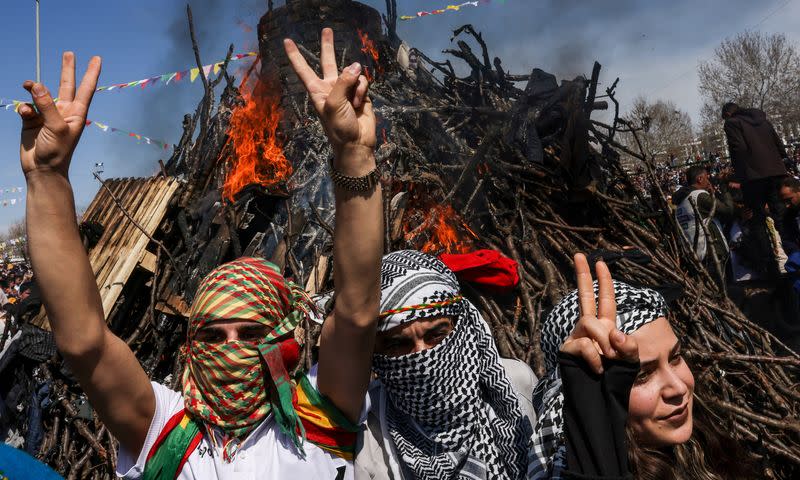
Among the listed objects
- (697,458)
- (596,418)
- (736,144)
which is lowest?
(697,458)

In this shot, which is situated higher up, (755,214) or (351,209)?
(755,214)

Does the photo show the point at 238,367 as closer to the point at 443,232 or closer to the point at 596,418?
the point at 596,418

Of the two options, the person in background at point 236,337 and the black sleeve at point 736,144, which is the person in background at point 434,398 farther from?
the black sleeve at point 736,144

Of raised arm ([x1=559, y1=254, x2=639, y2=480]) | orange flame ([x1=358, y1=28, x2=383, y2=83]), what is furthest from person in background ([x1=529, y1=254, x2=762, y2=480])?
orange flame ([x1=358, y1=28, x2=383, y2=83])

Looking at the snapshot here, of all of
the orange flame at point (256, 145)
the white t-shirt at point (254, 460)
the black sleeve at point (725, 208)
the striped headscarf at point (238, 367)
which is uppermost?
the orange flame at point (256, 145)

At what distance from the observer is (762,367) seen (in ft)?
10.5

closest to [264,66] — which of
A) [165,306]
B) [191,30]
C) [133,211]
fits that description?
[191,30]

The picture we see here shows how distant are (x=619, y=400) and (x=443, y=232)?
3.14 m

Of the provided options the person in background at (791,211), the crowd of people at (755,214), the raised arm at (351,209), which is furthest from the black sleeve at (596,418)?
the person in background at (791,211)

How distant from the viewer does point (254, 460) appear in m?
1.73

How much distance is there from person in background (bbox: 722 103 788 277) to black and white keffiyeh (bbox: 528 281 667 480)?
6.63m

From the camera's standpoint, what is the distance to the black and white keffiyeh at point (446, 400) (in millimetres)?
1948

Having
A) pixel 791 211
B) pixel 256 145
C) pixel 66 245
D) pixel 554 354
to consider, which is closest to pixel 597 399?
pixel 554 354

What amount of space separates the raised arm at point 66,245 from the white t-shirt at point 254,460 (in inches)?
5.8
